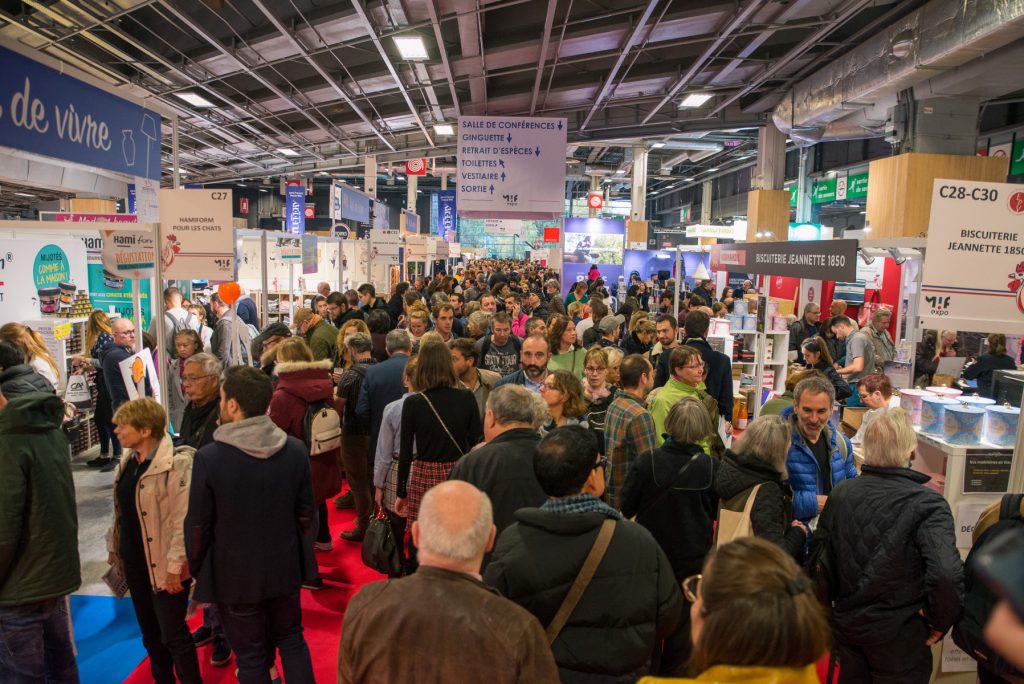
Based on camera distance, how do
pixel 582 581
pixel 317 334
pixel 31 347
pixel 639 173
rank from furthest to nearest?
pixel 639 173 < pixel 317 334 < pixel 31 347 < pixel 582 581

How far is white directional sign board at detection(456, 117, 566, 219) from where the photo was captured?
8.16m

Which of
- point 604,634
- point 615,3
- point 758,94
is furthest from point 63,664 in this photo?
point 758,94

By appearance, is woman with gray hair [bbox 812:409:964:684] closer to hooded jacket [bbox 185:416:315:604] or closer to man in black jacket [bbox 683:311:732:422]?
hooded jacket [bbox 185:416:315:604]

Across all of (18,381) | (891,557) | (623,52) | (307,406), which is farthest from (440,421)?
(623,52)

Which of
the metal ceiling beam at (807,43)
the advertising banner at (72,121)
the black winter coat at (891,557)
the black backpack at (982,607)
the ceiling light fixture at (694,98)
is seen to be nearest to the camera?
the black backpack at (982,607)

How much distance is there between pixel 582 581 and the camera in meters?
1.88

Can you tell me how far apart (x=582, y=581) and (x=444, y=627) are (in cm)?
46

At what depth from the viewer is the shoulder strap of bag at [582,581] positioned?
1881 mm

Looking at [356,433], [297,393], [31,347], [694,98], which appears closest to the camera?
[297,393]

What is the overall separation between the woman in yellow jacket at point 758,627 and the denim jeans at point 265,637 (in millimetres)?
2052

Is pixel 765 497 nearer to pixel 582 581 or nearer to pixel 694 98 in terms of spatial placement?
pixel 582 581

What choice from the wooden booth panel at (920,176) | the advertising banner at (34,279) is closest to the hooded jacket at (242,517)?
the advertising banner at (34,279)

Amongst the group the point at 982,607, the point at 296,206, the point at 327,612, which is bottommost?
the point at 327,612

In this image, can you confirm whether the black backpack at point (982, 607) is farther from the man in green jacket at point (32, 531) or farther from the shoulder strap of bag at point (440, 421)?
the man in green jacket at point (32, 531)
